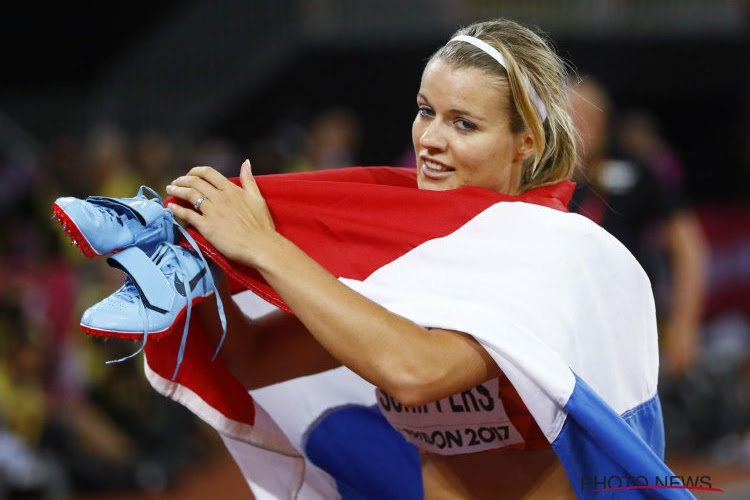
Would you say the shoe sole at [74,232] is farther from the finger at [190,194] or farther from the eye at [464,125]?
the eye at [464,125]

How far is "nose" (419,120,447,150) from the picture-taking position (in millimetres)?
2445

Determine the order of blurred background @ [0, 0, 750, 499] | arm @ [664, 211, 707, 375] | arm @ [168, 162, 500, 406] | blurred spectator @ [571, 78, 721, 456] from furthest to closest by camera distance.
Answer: blurred background @ [0, 0, 750, 499]
arm @ [664, 211, 707, 375]
blurred spectator @ [571, 78, 721, 456]
arm @ [168, 162, 500, 406]

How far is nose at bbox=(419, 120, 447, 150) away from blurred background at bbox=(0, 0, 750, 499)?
304cm

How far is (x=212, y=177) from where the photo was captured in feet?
7.80

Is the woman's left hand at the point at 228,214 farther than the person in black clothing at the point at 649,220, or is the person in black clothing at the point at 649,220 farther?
the person in black clothing at the point at 649,220

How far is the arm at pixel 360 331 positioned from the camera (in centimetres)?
210

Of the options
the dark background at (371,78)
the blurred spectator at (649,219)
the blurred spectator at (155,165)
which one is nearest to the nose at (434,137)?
the blurred spectator at (649,219)

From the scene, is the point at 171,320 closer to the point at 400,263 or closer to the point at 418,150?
the point at 400,263

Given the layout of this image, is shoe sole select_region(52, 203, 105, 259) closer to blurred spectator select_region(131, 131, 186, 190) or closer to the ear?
the ear

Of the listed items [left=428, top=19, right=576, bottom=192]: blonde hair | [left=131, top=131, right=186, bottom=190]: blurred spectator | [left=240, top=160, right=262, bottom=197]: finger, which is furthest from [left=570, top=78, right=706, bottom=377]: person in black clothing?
[left=131, top=131, right=186, bottom=190]: blurred spectator

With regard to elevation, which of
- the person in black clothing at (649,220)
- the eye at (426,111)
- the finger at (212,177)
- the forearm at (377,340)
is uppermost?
the eye at (426,111)

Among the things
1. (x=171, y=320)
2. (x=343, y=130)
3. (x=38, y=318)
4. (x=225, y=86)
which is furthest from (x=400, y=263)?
(x=225, y=86)

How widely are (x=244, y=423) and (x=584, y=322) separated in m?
0.90

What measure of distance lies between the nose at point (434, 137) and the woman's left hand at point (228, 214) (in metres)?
0.35
